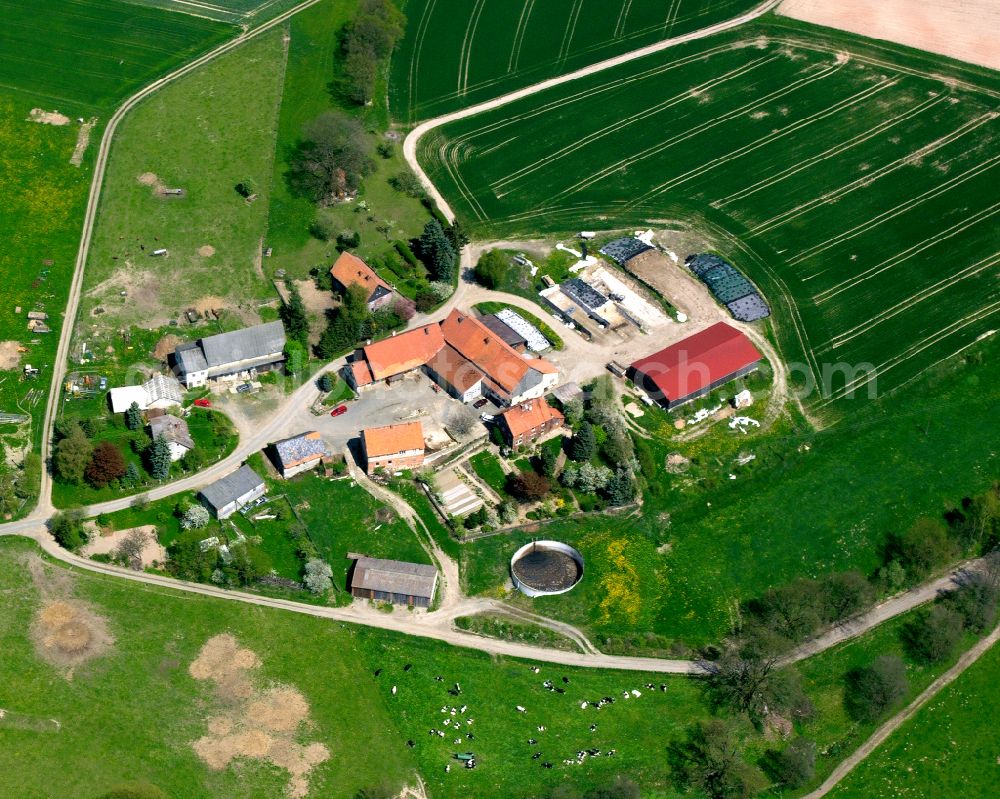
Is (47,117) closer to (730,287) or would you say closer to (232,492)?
(232,492)

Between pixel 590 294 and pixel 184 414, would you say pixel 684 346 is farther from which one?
pixel 184 414

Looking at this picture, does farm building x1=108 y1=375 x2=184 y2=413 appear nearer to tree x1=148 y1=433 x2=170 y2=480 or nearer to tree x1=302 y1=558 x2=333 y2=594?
tree x1=148 y1=433 x2=170 y2=480

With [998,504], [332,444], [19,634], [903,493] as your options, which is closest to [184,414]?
[332,444]

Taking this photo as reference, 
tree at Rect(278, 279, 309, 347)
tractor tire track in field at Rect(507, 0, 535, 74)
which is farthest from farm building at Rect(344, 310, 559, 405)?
tractor tire track in field at Rect(507, 0, 535, 74)

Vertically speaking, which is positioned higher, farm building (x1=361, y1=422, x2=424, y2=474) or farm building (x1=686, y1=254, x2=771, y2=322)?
farm building (x1=686, y1=254, x2=771, y2=322)

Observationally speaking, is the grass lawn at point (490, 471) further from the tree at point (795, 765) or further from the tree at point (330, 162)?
the tree at point (330, 162)

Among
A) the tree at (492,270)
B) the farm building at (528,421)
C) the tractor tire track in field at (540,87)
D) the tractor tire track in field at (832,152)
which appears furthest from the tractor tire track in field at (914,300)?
the tractor tire track in field at (540,87)

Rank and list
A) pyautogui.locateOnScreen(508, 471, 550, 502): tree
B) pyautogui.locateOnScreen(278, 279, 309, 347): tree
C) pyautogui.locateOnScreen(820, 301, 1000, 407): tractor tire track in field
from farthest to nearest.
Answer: pyautogui.locateOnScreen(278, 279, 309, 347): tree
pyautogui.locateOnScreen(820, 301, 1000, 407): tractor tire track in field
pyautogui.locateOnScreen(508, 471, 550, 502): tree

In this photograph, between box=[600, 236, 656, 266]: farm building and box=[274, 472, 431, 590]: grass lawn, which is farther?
box=[600, 236, 656, 266]: farm building
